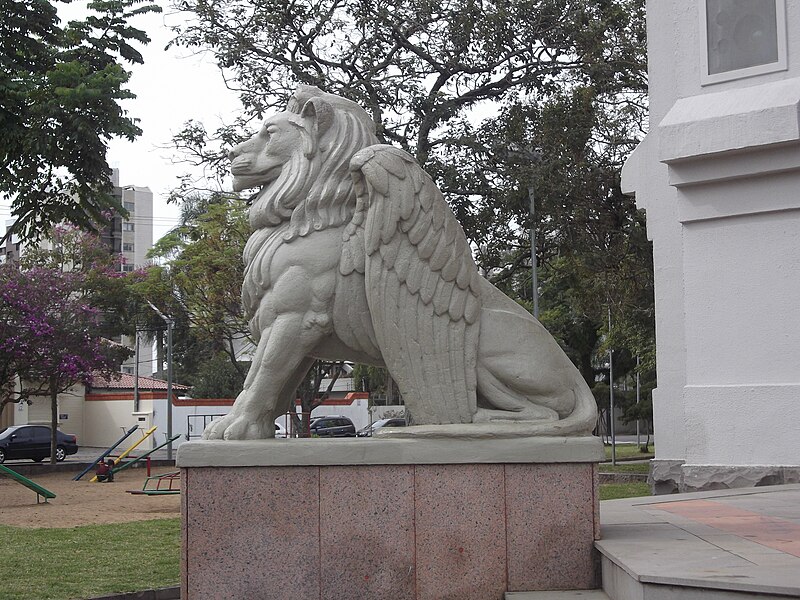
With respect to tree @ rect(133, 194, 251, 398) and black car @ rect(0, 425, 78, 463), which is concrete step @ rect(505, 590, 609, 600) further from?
black car @ rect(0, 425, 78, 463)

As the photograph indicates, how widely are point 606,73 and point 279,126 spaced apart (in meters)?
13.2

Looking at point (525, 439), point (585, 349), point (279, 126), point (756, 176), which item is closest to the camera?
point (525, 439)

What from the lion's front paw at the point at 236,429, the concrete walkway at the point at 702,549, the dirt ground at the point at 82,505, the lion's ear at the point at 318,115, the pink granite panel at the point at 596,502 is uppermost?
the lion's ear at the point at 318,115

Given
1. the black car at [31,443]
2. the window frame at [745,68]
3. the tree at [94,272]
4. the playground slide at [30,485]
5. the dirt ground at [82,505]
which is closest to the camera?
the window frame at [745,68]

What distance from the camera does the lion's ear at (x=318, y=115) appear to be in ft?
15.8

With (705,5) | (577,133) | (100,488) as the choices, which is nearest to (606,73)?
(577,133)

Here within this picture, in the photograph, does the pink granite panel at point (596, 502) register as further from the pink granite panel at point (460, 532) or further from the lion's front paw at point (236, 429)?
the lion's front paw at point (236, 429)

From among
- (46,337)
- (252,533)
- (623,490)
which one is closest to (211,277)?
(46,337)

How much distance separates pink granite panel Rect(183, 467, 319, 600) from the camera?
443 centimetres

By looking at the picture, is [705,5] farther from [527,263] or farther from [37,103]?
[527,263]

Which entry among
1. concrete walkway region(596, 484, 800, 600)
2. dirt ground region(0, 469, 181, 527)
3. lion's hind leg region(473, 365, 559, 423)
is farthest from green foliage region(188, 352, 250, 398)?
lion's hind leg region(473, 365, 559, 423)

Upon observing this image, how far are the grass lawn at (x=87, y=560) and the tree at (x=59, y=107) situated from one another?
3.58 m

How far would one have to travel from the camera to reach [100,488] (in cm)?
1928

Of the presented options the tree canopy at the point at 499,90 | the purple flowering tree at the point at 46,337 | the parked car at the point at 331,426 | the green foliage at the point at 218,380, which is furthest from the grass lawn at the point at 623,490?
the green foliage at the point at 218,380
